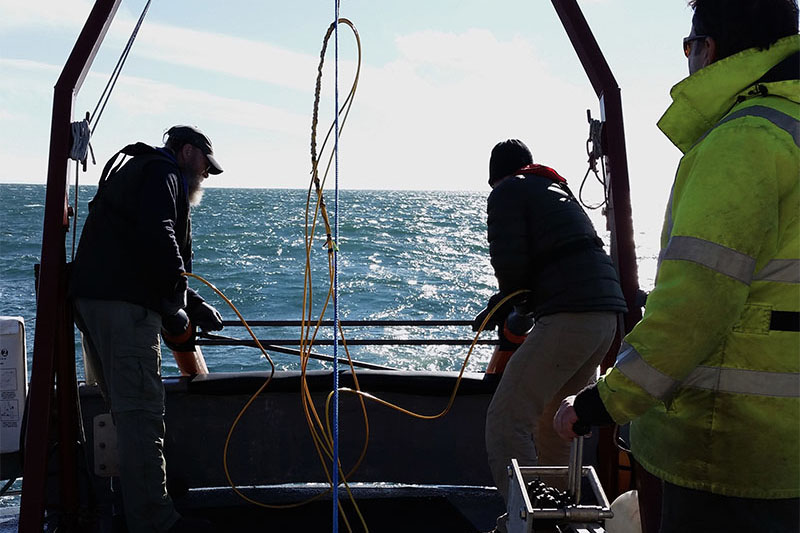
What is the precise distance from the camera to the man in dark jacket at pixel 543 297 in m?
3.15

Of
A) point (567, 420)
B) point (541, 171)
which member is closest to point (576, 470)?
point (567, 420)

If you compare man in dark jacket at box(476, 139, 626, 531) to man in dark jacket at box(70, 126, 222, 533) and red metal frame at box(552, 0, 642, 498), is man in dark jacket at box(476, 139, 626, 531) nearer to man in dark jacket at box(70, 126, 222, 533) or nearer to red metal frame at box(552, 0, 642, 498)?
red metal frame at box(552, 0, 642, 498)

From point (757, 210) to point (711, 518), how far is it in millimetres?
716

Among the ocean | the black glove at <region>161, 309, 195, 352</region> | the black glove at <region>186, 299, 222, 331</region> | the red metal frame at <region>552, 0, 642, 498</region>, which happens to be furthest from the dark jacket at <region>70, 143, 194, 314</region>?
the ocean

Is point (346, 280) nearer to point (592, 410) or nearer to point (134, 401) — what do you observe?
point (134, 401)

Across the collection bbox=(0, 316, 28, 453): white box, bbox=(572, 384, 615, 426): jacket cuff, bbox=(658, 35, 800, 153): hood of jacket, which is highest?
bbox=(658, 35, 800, 153): hood of jacket

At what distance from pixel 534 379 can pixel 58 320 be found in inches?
81.9

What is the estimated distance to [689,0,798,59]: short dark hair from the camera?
171cm

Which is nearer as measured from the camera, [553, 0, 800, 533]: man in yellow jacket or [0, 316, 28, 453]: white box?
[553, 0, 800, 533]: man in yellow jacket

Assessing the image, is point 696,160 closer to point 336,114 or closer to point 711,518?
point 711,518

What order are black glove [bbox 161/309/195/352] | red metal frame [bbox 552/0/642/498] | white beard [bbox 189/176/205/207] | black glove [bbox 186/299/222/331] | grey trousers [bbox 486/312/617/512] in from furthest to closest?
black glove [bbox 186/299/222/331] < black glove [bbox 161/309/195/352] < white beard [bbox 189/176/205/207] < red metal frame [bbox 552/0/642/498] < grey trousers [bbox 486/312/617/512]

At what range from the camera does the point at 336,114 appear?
3479 millimetres

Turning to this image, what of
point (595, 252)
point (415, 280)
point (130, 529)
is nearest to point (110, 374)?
point (130, 529)

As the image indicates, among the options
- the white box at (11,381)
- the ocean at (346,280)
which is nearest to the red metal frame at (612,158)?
the white box at (11,381)
